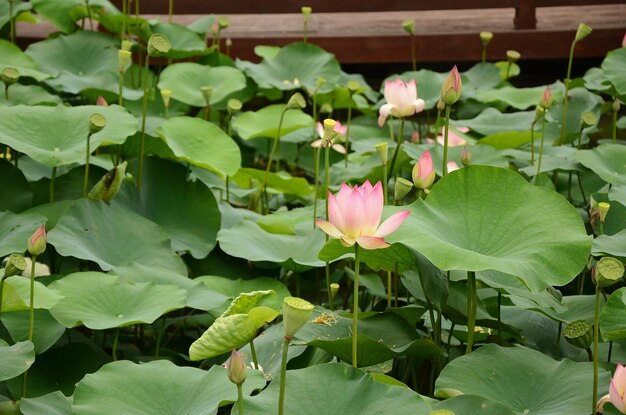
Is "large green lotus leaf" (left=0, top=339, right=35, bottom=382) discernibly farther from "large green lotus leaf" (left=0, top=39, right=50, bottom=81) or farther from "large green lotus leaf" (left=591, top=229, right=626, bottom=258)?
"large green lotus leaf" (left=0, top=39, right=50, bottom=81)

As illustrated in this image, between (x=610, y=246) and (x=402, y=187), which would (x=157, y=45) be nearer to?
(x=402, y=187)

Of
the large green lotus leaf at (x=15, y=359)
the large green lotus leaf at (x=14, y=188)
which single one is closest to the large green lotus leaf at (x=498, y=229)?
the large green lotus leaf at (x=15, y=359)

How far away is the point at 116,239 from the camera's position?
5.82ft

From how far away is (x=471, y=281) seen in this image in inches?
52.7

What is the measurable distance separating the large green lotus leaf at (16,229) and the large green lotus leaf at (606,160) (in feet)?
3.49

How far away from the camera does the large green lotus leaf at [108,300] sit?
1.45 metres

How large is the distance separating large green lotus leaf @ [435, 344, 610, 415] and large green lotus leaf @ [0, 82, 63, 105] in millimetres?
1360

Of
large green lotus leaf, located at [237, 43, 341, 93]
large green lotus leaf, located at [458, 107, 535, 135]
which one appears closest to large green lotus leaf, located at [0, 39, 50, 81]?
large green lotus leaf, located at [237, 43, 341, 93]

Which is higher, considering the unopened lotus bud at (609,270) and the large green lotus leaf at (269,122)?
the unopened lotus bud at (609,270)

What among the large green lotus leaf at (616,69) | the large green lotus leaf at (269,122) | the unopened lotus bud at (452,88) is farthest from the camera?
the large green lotus leaf at (269,122)

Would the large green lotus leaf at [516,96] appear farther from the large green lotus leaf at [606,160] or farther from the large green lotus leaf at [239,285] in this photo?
the large green lotus leaf at [239,285]

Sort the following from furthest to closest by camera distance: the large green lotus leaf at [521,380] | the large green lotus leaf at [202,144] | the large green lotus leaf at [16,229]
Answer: the large green lotus leaf at [202,144]
the large green lotus leaf at [16,229]
the large green lotus leaf at [521,380]

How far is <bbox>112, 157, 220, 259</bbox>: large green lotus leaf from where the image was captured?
194 centimetres

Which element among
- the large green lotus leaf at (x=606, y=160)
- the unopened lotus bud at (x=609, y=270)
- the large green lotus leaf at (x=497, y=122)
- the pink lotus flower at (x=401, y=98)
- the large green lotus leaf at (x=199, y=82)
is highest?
the pink lotus flower at (x=401, y=98)
